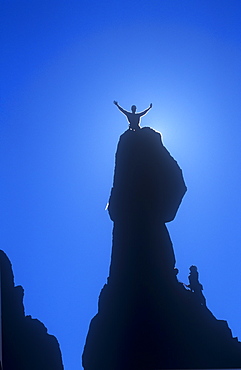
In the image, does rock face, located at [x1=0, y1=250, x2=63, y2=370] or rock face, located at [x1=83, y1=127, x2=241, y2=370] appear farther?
rock face, located at [x1=0, y1=250, x2=63, y2=370]

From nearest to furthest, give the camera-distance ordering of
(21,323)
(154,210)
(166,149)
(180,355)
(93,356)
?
(180,355)
(93,356)
(154,210)
(166,149)
(21,323)

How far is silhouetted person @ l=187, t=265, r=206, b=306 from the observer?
2609 centimetres

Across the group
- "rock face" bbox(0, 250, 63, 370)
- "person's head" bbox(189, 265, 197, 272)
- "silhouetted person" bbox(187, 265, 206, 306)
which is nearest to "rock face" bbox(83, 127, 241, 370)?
"silhouetted person" bbox(187, 265, 206, 306)

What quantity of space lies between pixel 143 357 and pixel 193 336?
10.7 ft

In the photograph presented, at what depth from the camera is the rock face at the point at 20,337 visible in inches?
1143

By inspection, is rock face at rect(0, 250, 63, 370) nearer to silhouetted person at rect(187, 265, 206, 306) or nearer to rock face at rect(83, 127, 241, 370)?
rock face at rect(83, 127, 241, 370)

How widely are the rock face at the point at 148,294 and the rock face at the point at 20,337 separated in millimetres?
6907

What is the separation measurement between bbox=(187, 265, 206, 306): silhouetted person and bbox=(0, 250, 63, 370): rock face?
13.8m

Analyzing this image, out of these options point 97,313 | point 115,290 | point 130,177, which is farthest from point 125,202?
point 97,313

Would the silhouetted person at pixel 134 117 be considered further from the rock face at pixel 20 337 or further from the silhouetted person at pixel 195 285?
the rock face at pixel 20 337

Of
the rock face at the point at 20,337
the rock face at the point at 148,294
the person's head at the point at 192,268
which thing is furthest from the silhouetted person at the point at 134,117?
the rock face at the point at 20,337

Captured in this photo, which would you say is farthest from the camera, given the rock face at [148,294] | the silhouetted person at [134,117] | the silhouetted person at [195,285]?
the silhouetted person at [134,117]

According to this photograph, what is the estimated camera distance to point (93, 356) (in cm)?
2458

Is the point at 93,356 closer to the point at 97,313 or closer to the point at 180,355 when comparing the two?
the point at 97,313
